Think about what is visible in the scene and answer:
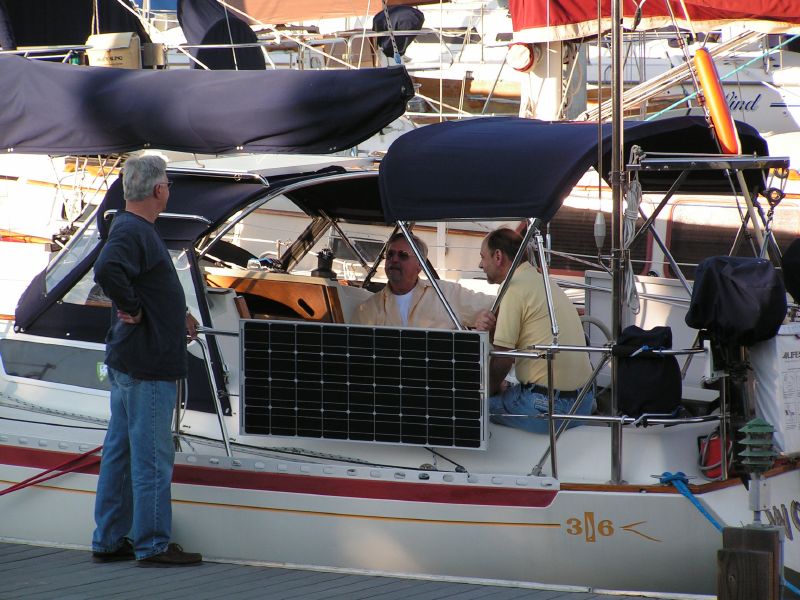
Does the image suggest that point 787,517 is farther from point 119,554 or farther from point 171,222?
point 171,222

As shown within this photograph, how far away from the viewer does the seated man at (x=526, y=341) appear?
5.71 meters

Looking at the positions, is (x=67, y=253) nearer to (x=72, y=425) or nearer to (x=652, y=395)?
(x=72, y=425)

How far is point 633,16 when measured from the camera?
11125mm

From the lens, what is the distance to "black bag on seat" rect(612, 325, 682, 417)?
205 inches

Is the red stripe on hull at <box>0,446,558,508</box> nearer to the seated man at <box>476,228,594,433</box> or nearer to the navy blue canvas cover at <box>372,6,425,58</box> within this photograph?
the seated man at <box>476,228,594,433</box>

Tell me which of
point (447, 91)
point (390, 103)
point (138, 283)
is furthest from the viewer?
point (447, 91)

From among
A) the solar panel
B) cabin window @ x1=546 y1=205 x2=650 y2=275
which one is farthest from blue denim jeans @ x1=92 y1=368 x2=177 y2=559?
cabin window @ x1=546 y1=205 x2=650 y2=275

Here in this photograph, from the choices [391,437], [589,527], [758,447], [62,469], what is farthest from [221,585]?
[758,447]

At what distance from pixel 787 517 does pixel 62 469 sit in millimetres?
3502

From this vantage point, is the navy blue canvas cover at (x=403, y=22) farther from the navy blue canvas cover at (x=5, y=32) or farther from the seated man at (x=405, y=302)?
the seated man at (x=405, y=302)

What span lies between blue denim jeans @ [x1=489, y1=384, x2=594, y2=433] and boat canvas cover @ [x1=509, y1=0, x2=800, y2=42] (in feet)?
18.8

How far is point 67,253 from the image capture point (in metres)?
6.50

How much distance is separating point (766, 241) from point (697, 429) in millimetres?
951

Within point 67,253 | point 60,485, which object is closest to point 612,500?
point 60,485
